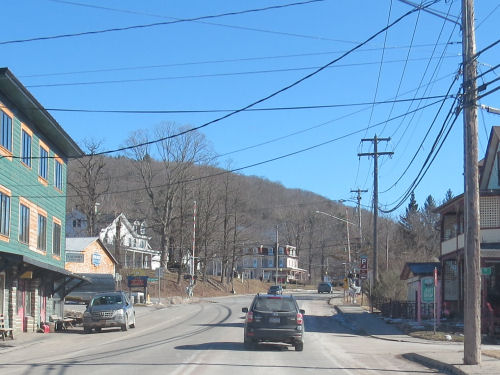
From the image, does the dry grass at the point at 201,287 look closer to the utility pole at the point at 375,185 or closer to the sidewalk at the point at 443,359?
the utility pole at the point at 375,185

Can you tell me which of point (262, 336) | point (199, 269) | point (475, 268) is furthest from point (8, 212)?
point (199, 269)

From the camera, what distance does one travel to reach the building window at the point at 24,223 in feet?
89.6

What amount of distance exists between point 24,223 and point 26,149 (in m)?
3.17

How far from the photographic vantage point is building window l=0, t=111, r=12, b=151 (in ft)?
81.5

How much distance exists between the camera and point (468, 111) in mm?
15781

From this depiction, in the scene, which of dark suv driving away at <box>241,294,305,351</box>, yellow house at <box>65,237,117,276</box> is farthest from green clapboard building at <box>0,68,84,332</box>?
yellow house at <box>65,237,117,276</box>

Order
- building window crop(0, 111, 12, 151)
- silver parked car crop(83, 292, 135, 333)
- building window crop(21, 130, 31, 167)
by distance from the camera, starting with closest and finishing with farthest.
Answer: building window crop(0, 111, 12, 151), building window crop(21, 130, 31, 167), silver parked car crop(83, 292, 135, 333)

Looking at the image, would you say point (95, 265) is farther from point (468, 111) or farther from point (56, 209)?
point (468, 111)

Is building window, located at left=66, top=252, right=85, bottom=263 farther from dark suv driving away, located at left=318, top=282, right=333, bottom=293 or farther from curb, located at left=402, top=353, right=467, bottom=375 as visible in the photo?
dark suv driving away, located at left=318, top=282, right=333, bottom=293

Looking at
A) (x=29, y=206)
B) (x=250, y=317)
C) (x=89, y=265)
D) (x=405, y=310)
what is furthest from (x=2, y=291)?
(x=89, y=265)

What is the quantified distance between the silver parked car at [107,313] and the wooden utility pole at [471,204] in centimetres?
1783

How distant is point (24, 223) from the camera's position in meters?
27.9

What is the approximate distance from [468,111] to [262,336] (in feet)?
29.7

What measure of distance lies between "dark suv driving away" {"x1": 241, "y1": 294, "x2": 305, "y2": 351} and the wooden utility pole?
5.69 m
